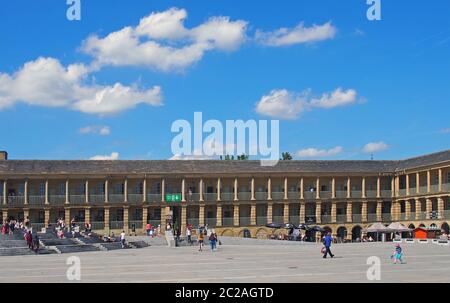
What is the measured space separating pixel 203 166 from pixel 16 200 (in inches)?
710

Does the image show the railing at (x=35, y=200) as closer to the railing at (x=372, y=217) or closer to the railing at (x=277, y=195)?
the railing at (x=277, y=195)

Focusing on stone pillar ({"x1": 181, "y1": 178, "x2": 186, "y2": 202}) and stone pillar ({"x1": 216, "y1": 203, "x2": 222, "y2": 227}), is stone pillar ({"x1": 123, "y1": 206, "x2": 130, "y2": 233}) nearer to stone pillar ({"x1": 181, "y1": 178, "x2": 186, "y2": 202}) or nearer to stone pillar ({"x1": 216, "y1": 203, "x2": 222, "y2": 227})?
stone pillar ({"x1": 181, "y1": 178, "x2": 186, "y2": 202})

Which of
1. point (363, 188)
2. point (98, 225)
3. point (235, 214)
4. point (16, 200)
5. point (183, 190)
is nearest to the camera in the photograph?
point (16, 200)

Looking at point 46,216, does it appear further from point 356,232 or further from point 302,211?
point 356,232

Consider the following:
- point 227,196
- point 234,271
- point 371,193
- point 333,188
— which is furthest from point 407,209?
point 234,271

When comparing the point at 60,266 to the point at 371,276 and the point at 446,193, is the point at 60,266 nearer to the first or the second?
the point at 371,276

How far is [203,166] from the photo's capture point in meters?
69.8

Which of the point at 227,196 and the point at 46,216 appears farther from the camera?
the point at 227,196

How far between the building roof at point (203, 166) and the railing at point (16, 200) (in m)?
2.29

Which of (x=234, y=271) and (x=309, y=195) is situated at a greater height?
(x=309, y=195)

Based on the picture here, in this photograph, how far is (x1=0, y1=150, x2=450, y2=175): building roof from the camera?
65562 mm

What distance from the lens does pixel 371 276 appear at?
2180 centimetres

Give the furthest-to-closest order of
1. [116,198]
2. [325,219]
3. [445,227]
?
[325,219]
[116,198]
[445,227]
